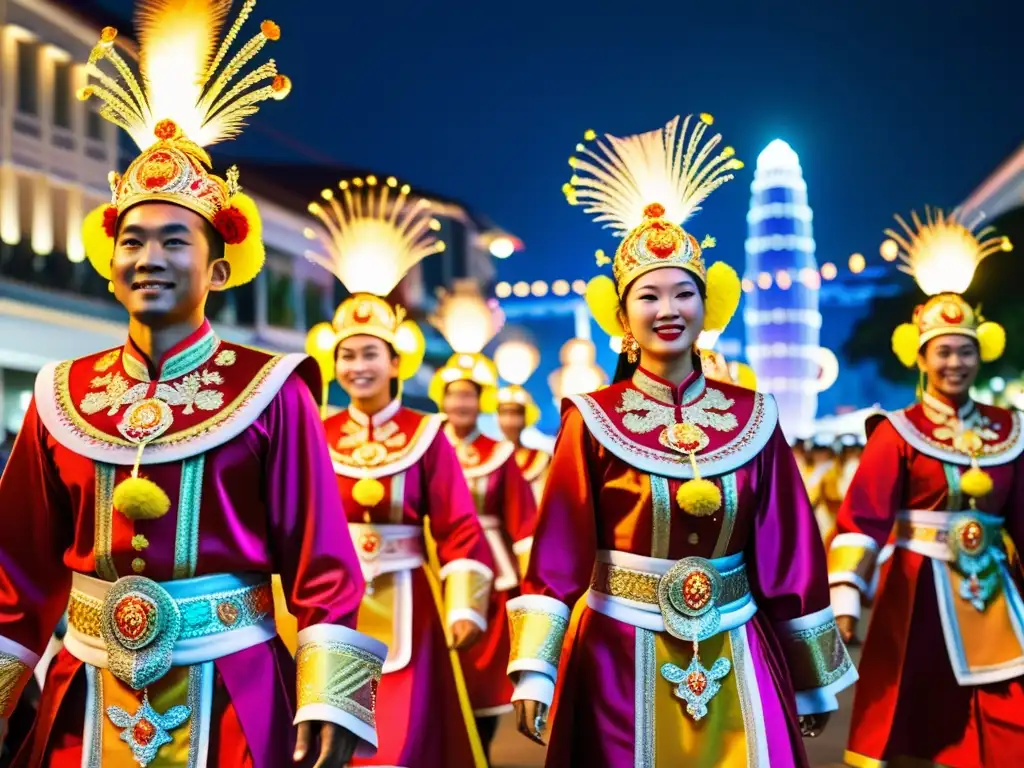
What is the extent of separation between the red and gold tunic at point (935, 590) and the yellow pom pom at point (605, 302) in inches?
57.5

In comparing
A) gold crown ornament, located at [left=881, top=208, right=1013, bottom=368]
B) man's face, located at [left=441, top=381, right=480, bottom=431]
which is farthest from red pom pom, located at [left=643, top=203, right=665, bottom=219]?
man's face, located at [left=441, top=381, right=480, bottom=431]

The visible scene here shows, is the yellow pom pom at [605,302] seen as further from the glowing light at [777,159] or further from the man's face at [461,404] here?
the glowing light at [777,159]

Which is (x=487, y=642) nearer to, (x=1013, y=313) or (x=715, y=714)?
(x=715, y=714)

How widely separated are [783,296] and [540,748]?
1253 inches

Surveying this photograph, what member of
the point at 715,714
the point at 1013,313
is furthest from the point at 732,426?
the point at 1013,313

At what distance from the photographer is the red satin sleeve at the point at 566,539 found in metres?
3.38

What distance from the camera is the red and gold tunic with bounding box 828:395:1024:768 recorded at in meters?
4.74

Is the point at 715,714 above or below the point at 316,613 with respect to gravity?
below

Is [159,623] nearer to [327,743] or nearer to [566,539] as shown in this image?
[327,743]

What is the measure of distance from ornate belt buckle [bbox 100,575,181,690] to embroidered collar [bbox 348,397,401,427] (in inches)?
95.9

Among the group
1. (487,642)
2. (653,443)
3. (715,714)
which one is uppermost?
(653,443)

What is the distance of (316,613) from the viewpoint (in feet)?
8.59

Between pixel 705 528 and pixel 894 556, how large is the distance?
2012 mm

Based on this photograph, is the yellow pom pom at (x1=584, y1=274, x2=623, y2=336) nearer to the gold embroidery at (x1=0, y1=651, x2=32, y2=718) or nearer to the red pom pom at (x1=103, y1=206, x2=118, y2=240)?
the red pom pom at (x1=103, y1=206, x2=118, y2=240)
